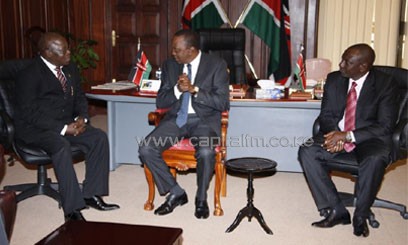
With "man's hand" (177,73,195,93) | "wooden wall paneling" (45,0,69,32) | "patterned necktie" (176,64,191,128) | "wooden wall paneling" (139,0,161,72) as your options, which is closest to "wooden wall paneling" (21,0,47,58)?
"wooden wall paneling" (45,0,69,32)

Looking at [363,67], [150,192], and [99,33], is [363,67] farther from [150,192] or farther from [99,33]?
[99,33]

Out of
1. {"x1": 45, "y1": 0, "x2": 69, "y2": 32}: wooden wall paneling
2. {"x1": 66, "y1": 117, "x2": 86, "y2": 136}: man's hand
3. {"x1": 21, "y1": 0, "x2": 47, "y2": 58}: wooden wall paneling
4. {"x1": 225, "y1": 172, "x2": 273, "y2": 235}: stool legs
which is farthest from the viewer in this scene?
{"x1": 45, "y1": 0, "x2": 69, "y2": 32}: wooden wall paneling

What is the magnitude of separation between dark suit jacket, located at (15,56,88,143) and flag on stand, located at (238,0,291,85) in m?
3.51

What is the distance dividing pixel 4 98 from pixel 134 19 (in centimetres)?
361

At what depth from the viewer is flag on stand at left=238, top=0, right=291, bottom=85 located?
639cm

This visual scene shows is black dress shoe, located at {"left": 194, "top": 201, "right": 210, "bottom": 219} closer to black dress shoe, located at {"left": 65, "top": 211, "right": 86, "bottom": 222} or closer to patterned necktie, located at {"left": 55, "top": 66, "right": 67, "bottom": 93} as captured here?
black dress shoe, located at {"left": 65, "top": 211, "right": 86, "bottom": 222}

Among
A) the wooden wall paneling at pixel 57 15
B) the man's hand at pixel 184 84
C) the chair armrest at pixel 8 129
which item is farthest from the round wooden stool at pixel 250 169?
the wooden wall paneling at pixel 57 15

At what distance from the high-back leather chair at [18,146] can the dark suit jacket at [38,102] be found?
0.08m

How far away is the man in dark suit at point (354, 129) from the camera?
10.3 ft

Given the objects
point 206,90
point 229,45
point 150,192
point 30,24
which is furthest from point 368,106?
point 30,24

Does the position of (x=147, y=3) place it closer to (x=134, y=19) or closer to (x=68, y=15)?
(x=134, y=19)

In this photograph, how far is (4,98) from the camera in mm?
3479

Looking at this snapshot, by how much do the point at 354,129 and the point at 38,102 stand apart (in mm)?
Answer: 2075

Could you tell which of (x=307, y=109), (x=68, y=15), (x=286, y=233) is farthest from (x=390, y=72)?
(x=68, y=15)
